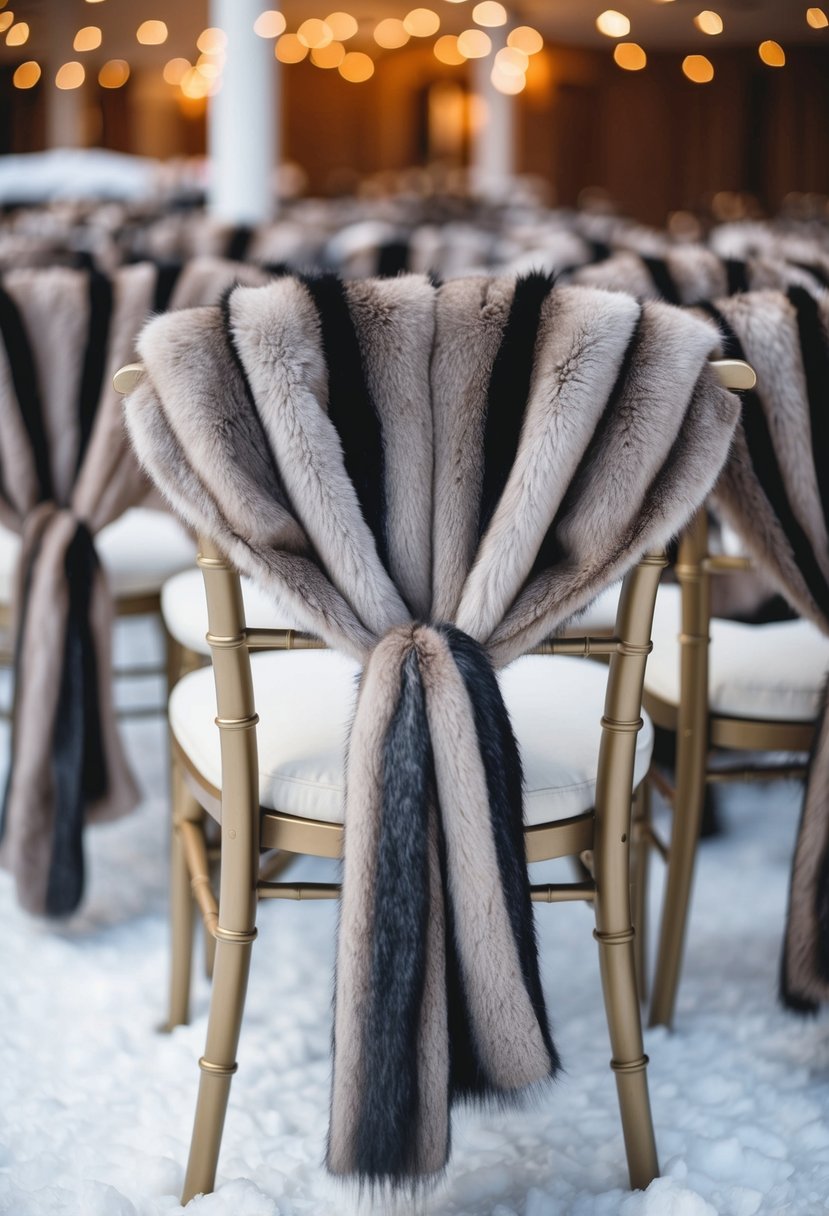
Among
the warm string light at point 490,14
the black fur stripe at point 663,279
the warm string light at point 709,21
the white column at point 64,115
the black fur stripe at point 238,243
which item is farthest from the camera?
the white column at point 64,115

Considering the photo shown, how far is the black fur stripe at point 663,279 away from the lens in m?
2.11

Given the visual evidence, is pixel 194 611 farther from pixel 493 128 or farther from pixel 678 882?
pixel 493 128

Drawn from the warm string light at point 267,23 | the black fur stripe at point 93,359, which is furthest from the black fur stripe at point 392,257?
the warm string light at point 267,23

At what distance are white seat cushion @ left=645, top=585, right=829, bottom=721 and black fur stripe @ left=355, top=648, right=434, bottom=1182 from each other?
60 centimetres

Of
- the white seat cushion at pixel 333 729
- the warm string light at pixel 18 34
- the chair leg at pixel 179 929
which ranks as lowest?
the chair leg at pixel 179 929

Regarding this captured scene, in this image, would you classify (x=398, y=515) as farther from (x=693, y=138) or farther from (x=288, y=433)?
(x=693, y=138)

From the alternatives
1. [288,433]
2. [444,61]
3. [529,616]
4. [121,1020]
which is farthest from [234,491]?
[444,61]

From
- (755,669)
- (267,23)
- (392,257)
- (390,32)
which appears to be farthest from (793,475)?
(390,32)

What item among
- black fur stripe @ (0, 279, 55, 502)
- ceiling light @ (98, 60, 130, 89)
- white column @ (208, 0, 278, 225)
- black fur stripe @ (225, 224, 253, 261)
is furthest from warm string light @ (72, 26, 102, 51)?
black fur stripe @ (0, 279, 55, 502)

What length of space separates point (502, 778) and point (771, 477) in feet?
1.91

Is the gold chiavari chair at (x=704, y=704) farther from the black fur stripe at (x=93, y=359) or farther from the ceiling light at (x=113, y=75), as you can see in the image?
A: the ceiling light at (x=113, y=75)

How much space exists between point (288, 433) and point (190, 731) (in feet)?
1.40

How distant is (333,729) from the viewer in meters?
1.24

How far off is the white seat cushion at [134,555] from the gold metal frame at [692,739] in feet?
2.86
